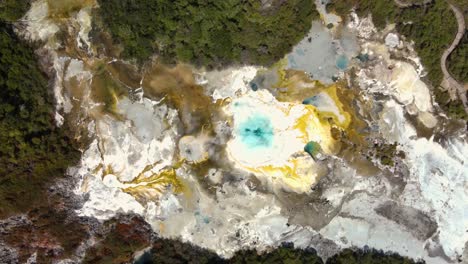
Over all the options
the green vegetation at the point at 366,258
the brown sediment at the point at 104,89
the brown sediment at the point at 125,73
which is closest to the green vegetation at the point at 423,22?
the green vegetation at the point at 366,258

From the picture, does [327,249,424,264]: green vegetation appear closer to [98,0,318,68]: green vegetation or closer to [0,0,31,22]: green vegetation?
[98,0,318,68]: green vegetation

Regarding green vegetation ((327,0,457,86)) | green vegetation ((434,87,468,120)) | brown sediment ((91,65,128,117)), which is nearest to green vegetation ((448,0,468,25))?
green vegetation ((327,0,457,86))

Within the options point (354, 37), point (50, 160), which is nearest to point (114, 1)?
point (50, 160)

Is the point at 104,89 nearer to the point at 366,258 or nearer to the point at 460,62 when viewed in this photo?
the point at 366,258

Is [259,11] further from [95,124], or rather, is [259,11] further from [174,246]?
[174,246]

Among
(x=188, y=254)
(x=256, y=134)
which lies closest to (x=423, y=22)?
(x=256, y=134)

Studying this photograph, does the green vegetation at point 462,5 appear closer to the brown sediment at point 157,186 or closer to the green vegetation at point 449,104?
the green vegetation at point 449,104
